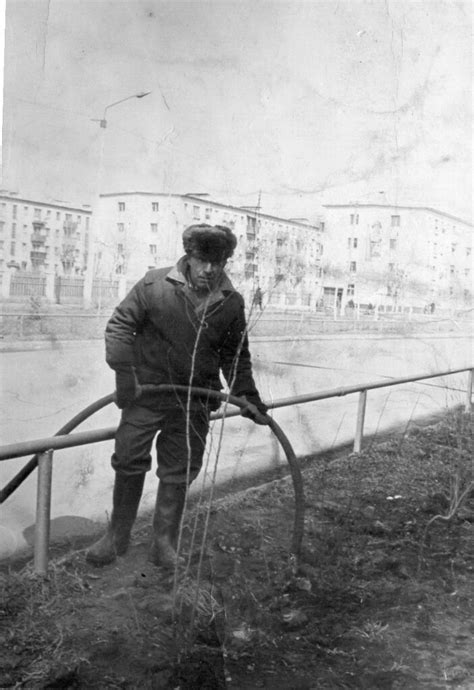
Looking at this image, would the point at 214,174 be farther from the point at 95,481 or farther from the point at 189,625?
the point at 189,625

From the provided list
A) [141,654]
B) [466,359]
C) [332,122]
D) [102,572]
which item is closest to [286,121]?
[332,122]

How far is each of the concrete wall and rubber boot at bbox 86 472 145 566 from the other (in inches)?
6.3

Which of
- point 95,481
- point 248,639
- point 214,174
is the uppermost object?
point 214,174

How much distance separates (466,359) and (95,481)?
3.87 meters

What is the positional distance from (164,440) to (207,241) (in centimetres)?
88

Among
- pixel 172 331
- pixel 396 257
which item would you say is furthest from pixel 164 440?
pixel 396 257

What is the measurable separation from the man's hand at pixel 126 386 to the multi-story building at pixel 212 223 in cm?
41

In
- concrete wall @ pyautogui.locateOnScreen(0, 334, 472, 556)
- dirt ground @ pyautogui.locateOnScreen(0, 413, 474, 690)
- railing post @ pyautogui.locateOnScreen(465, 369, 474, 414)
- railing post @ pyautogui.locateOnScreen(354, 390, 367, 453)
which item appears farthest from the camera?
railing post @ pyautogui.locateOnScreen(465, 369, 474, 414)

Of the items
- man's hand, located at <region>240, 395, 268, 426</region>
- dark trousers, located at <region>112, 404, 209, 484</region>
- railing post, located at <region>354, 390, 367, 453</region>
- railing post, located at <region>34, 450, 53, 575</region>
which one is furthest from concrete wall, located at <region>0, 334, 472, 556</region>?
railing post, located at <region>34, 450, 53, 575</region>

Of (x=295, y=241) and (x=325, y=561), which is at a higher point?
(x=295, y=241)

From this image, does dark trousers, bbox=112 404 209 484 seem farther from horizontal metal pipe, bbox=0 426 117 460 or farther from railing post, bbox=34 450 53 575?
railing post, bbox=34 450 53 575

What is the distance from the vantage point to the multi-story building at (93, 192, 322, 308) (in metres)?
3.15

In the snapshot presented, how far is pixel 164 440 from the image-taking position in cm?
326

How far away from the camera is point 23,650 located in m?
2.55
